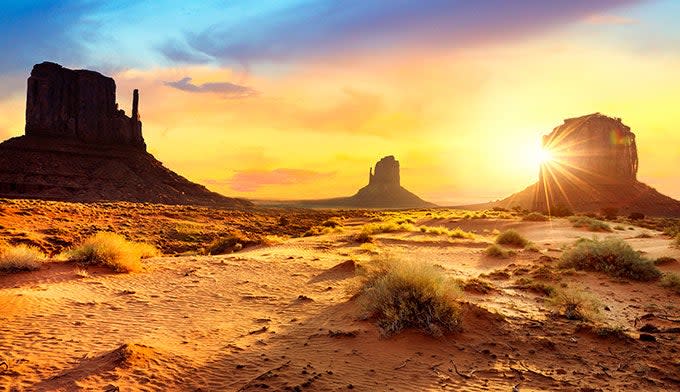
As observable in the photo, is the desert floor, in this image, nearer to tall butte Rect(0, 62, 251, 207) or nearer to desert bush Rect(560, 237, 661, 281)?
desert bush Rect(560, 237, 661, 281)

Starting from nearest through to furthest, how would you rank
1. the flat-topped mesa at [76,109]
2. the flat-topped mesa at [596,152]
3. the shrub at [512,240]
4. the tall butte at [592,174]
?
the shrub at [512,240] → the tall butte at [592,174] → the flat-topped mesa at [76,109] → the flat-topped mesa at [596,152]

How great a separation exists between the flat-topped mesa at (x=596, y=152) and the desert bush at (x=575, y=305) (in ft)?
336

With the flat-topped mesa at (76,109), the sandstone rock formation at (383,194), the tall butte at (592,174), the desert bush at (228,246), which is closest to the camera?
the desert bush at (228,246)

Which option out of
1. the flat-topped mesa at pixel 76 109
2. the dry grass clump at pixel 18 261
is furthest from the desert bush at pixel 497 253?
the flat-topped mesa at pixel 76 109

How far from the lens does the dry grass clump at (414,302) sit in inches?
327

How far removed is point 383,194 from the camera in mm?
176375

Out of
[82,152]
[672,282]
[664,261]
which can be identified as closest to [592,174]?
[664,261]

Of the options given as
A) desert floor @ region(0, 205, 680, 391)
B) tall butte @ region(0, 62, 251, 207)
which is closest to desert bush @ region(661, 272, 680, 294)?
desert floor @ region(0, 205, 680, 391)

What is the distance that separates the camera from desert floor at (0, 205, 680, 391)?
648 centimetres

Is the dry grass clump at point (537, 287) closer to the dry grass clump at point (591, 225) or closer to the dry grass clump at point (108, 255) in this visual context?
the dry grass clump at point (108, 255)

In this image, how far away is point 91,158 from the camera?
3356 inches

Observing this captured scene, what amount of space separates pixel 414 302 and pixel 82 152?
95.1 metres

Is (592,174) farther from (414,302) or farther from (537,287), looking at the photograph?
(414,302)

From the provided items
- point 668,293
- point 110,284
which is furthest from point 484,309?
point 110,284
